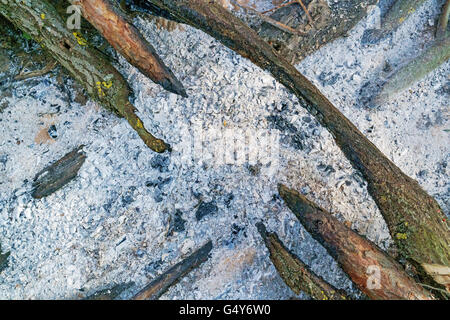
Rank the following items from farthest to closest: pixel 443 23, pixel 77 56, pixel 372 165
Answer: pixel 443 23 → pixel 77 56 → pixel 372 165

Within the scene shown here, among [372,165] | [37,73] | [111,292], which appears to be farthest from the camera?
[37,73]

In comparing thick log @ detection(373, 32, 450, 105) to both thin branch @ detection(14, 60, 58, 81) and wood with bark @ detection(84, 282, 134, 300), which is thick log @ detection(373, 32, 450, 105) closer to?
wood with bark @ detection(84, 282, 134, 300)

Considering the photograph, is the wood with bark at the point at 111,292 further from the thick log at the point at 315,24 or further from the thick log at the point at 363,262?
the thick log at the point at 315,24

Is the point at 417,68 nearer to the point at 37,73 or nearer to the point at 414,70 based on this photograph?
the point at 414,70

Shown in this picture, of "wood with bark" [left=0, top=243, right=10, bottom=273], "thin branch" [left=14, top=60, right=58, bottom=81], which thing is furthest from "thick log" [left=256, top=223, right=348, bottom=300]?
"thin branch" [left=14, top=60, right=58, bottom=81]

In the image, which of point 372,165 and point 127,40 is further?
point 127,40

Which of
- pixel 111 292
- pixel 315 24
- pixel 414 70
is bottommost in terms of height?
pixel 111 292

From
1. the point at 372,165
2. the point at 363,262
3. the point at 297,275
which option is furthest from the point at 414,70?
the point at 297,275
